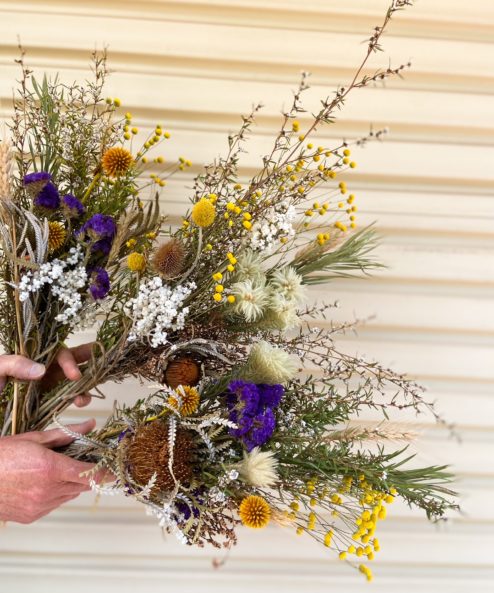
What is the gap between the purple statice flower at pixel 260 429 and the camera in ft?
2.77

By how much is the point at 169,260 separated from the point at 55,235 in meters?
0.22

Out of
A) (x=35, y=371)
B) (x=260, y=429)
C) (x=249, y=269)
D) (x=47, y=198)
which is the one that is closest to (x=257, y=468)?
(x=260, y=429)

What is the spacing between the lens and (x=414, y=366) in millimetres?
1306

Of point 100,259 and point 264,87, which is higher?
point 264,87

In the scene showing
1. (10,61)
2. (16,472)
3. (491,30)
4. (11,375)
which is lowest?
(16,472)

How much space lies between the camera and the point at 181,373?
2.96ft

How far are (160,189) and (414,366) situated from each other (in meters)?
0.75

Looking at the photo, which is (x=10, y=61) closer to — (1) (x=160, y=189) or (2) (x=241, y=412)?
(1) (x=160, y=189)

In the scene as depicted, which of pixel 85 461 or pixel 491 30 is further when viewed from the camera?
pixel 491 30

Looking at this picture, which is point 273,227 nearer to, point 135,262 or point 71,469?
point 135,262

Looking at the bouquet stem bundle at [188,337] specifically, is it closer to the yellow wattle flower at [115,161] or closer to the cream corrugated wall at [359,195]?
the yellow wattle flower at [115,161]

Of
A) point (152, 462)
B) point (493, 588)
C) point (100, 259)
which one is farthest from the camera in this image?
point (493, 588)

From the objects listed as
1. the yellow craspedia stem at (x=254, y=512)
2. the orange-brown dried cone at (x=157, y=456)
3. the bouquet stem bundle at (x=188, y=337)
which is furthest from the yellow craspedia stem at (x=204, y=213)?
the yellow craspedia stem at (x=254, y=512)

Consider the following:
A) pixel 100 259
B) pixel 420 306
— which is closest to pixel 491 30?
pixel 420 306
